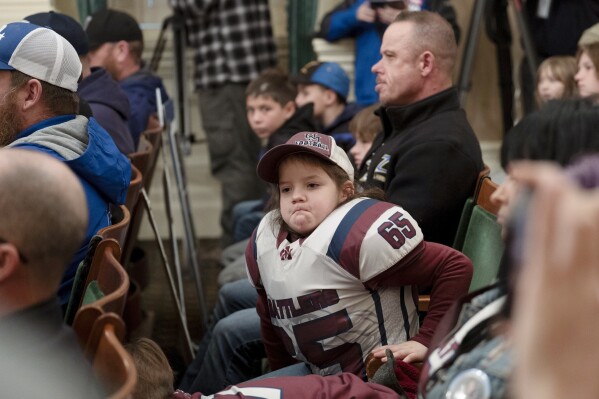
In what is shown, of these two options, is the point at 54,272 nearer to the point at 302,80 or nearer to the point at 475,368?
the point at 475,368

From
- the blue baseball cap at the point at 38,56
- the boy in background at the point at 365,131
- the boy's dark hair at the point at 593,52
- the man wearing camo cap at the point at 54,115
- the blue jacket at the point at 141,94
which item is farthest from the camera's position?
the blue jacket at the point at 141,94

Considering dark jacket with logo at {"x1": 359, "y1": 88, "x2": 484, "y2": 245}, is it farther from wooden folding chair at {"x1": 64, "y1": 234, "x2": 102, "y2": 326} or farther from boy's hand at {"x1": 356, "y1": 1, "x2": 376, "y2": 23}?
boy's hand at {"x1": 356, "y1": 1, "x2": 376, "y2": 23}

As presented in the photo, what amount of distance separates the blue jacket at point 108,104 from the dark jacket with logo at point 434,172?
3.50 feet

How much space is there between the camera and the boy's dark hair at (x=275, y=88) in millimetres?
4613

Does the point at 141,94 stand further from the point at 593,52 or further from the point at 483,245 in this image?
the point at 483,245

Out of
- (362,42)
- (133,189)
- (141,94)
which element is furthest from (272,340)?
(362,42)

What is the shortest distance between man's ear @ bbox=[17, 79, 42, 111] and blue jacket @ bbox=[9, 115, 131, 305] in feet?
0.28

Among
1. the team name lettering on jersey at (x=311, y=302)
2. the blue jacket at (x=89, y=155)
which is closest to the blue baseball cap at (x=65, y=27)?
the blue jacket at (x=89, y=155)

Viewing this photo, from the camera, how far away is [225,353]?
115 inches

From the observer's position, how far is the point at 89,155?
2.51 meters

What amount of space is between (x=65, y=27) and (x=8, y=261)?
214cm

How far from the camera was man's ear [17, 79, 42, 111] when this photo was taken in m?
2.70

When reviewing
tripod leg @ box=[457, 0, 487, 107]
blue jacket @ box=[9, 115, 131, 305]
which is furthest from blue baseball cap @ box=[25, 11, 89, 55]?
tripod leg @ box=[457, 0, 487, 107]

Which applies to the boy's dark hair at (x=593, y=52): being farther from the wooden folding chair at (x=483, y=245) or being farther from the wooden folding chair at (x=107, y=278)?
the wooden folding chair at (x=107, y=278)
